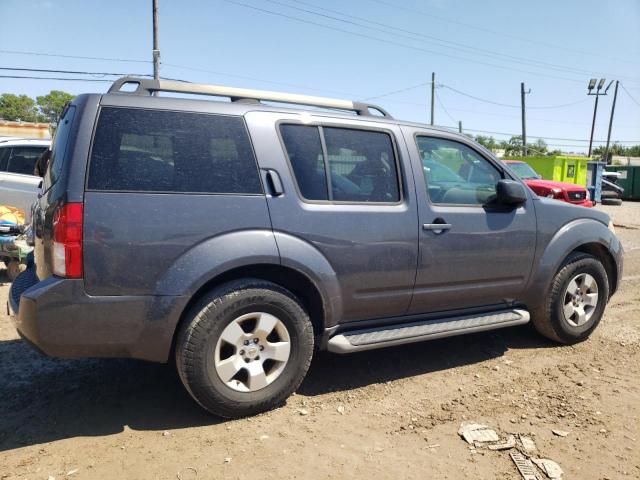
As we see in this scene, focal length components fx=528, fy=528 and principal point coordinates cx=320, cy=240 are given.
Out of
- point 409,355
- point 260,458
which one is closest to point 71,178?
point 260,458

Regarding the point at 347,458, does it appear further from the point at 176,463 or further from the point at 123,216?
the point at 123,216

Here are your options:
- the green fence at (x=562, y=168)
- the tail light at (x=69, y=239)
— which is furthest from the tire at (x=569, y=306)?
the green fence at (x=562, y=168)

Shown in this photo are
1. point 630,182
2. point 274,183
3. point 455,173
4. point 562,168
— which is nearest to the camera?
Result: point 274,183

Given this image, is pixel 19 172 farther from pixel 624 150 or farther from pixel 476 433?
pixel 624 150

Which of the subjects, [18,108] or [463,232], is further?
[18,108]

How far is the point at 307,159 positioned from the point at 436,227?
1.05 meters

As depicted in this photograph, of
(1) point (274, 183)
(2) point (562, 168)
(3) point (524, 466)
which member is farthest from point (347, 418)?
(2) point (562, 168)

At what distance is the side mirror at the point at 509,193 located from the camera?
399cm

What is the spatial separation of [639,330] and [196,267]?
4.36 metres

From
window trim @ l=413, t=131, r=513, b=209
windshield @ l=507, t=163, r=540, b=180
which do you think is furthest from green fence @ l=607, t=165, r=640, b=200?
window trim @ l=413, t=131, r=513, b=209

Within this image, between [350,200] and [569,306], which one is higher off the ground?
[350,200]

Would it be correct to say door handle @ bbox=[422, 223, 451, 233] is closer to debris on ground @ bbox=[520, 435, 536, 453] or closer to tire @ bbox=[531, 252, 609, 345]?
tire @ bbox=[531, 252, 609, 345]

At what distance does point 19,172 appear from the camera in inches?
311

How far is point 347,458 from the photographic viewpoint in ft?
9.17
